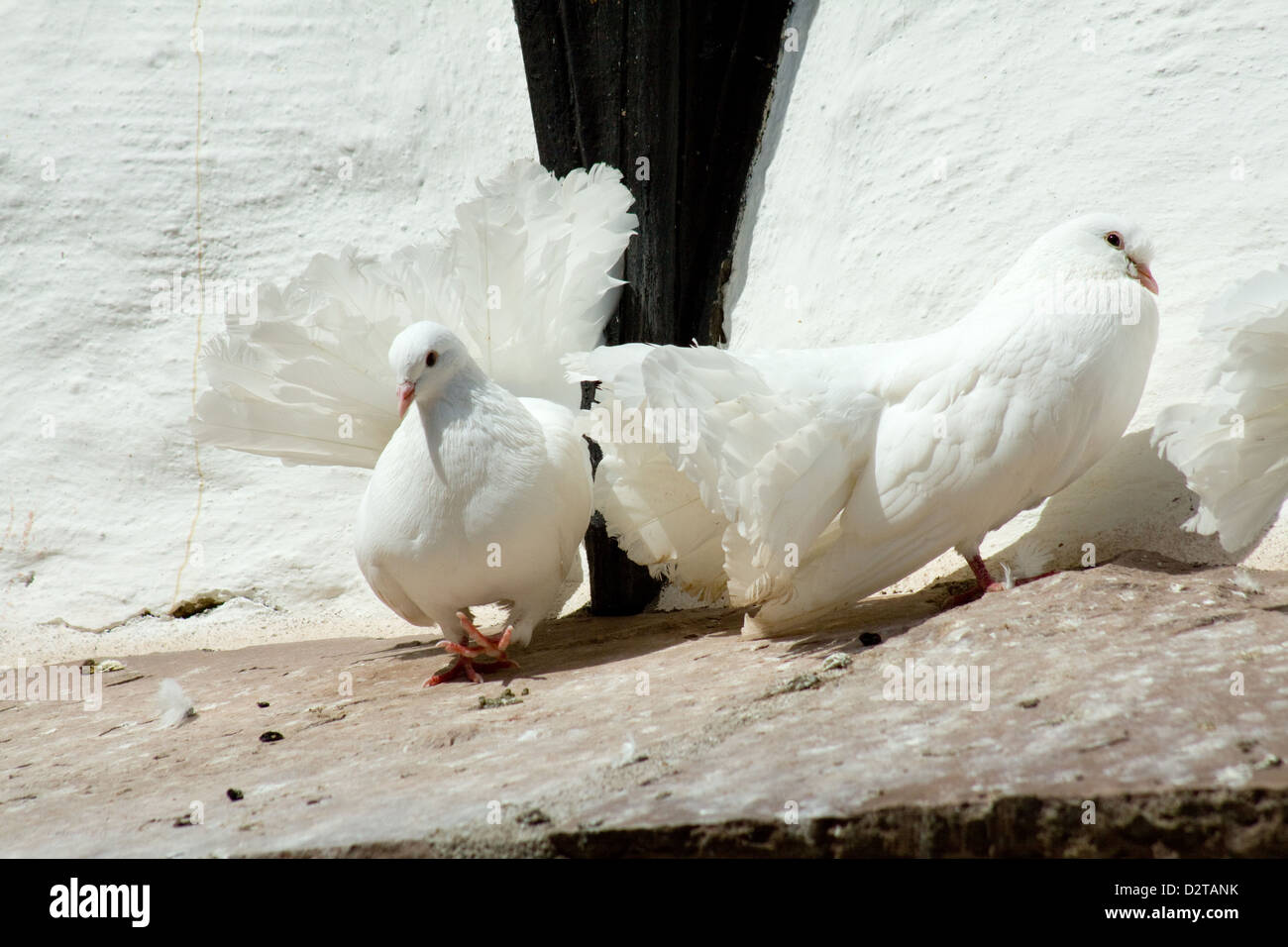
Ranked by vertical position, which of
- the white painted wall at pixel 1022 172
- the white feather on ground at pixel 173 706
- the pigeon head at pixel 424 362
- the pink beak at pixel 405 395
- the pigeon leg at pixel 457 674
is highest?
the white painted wall at pixel 1022 172

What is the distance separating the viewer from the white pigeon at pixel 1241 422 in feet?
8.82

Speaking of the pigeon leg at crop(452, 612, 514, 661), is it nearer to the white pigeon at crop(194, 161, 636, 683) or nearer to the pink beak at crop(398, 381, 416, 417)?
the white pigeon at crop(194, 161, 636, 683)

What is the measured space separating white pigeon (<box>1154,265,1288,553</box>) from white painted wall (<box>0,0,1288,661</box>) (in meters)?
0.37

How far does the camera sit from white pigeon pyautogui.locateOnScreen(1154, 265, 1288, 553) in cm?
269

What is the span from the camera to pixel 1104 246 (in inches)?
125

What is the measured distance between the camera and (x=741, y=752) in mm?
2102

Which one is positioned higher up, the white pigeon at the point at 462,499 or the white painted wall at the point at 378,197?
the white painted wall at the point at 378,197

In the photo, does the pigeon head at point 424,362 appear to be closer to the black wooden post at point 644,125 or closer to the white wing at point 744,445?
the white wing at point 744,445

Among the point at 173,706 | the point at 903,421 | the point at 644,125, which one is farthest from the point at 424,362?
the point at 644,125

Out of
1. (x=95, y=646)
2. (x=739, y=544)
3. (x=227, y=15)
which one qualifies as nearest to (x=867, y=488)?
(x=739, y=544)

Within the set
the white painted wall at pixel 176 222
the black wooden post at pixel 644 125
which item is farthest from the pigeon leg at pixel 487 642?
the white painted wall at pixel 176 222

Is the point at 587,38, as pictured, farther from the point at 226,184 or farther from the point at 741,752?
the point at 741,752

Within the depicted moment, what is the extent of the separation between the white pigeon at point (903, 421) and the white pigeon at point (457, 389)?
1.33ft

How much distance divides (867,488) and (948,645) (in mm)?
602
